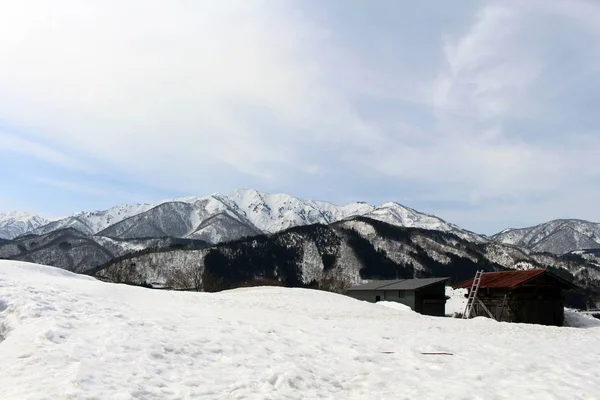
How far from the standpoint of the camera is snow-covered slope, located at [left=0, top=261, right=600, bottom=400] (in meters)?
7.77

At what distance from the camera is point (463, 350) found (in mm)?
13891

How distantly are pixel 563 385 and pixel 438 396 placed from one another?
3.73 meters

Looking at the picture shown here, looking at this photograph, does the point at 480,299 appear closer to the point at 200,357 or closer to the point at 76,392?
the point at 200,357

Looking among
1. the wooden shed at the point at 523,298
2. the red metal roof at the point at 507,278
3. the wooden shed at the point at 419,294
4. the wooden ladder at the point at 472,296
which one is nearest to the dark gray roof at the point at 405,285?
the wooden shed at the point at 419,294

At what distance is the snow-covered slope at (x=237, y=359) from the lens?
25.5ft

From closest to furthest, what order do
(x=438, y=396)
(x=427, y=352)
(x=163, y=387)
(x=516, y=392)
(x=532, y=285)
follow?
(x=163, y=387) < (x=438, y=396) < (x=516, y=392) < (x=427, y=352) < (x=532, y=285)

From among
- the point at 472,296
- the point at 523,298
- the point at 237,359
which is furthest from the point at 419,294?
the point at 237,359

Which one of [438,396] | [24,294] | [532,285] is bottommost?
[438,396]

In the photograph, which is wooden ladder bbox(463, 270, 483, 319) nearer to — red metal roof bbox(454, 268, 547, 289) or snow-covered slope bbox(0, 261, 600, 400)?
red metal roof bbox(454, 268, 547, 289)

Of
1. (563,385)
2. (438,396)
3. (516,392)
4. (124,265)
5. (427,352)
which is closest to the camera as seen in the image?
(438,396)

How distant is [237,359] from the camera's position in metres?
10.2

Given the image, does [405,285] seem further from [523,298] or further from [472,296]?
[523,298]

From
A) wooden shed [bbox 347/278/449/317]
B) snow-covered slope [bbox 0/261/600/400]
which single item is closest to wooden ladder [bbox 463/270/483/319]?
wooden shed [bbox 347/278/449/317]

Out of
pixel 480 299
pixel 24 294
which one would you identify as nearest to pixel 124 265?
pixel 480 299
